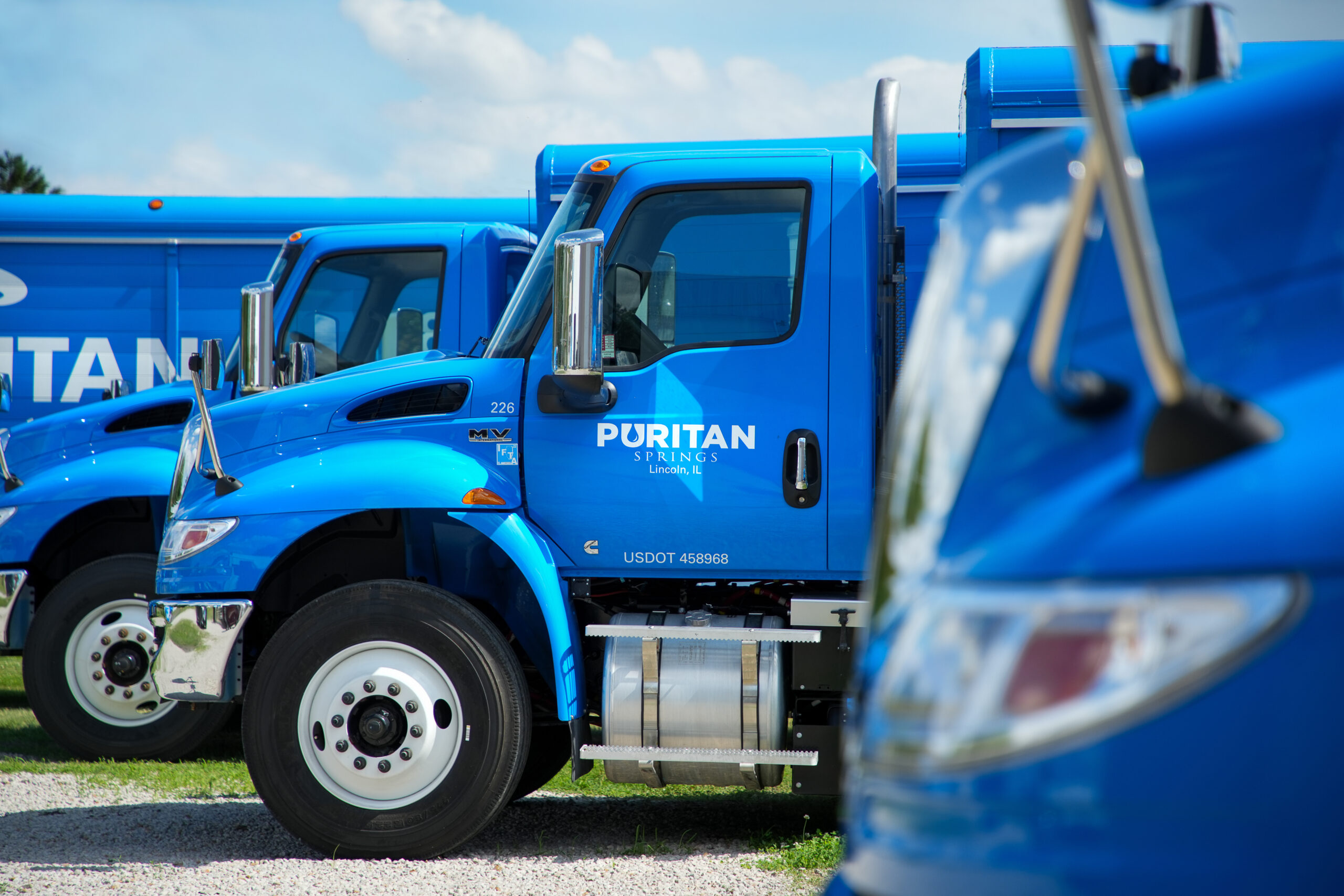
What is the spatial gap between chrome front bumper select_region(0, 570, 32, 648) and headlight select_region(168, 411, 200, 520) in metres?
2.58

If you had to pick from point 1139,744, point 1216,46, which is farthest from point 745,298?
point 1139,744

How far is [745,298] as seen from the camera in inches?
185

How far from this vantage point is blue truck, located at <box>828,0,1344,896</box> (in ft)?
3.83

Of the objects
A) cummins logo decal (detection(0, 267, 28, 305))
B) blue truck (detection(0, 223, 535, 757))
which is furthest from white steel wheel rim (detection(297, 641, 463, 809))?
cummins logo decal (detection(0, 267, 28, 305))

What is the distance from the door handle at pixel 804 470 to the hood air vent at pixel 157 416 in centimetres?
436

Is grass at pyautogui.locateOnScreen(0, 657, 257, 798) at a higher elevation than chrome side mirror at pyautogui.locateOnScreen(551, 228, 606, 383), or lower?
lower

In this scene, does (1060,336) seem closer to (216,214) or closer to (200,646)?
(200,646)

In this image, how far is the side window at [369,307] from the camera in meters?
7.50

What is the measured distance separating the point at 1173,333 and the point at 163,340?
8975mm

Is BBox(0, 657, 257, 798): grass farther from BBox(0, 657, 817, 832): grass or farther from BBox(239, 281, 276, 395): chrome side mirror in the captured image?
BBox(239, 281, 276, 395): chrome side mirror

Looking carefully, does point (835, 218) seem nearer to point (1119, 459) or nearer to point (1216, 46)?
point (1216, 46)

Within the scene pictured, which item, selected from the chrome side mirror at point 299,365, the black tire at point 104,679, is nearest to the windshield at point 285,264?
the chrome side mirror at point 299,365

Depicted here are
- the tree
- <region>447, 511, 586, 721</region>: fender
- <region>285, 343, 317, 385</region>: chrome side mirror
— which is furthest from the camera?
the tree

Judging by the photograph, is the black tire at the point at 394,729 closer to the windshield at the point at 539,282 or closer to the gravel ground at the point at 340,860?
the gravel ground at the point at 340,860
